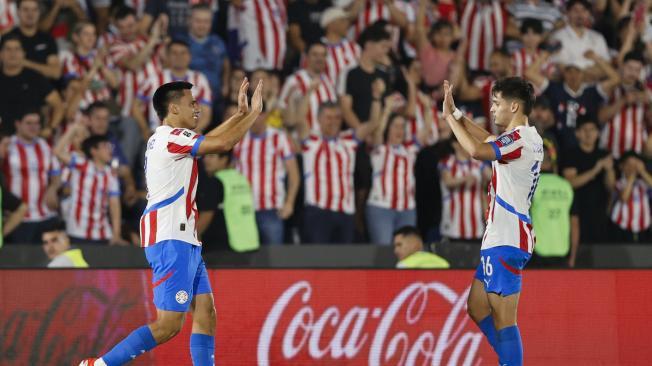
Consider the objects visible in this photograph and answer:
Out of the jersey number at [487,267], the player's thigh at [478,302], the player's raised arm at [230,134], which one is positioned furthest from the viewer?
the player's thigh at [478,302]

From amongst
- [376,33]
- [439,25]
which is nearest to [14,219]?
[376,33]

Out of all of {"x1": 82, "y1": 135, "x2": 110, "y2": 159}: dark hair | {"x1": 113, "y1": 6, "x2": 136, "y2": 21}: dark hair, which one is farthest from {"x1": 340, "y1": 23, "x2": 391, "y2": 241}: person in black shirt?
{"x1": 82, "y1": 135, "x2": 110, "y2": 159}: dark hair

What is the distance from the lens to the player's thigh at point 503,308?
902 centimetres

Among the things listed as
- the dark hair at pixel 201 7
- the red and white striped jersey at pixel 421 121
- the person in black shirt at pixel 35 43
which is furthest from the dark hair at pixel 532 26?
the person in black shirt at pixel 35 43

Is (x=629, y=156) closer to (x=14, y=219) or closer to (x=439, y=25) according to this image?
(x=439, y=25)

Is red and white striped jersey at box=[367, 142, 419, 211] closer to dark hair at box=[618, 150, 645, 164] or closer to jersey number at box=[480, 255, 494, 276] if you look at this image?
dark hair at box=[618, 150, 645, 164]

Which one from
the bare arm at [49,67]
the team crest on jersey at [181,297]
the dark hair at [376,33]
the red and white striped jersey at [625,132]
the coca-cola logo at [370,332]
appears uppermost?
the dark hair at [376,33]

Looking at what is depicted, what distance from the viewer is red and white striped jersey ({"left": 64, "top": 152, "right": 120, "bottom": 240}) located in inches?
518

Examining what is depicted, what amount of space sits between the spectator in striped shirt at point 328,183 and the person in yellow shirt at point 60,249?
261 cm

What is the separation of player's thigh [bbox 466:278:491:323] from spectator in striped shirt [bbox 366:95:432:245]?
4293mm

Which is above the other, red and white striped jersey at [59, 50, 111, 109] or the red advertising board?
red and white striped jersey at [59, 50, 111, 109]

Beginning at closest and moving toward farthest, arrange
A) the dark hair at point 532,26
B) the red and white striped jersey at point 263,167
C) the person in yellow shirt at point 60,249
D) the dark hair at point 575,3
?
the person in yellow shirt at point 60,249
the red and white striped jersey at point 263,167
the dark hair at point 532,26
the dark hair at point 575,3

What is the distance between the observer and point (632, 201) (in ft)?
47.2

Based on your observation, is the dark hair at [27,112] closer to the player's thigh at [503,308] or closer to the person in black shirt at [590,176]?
the person in black shirt at [590,176]
